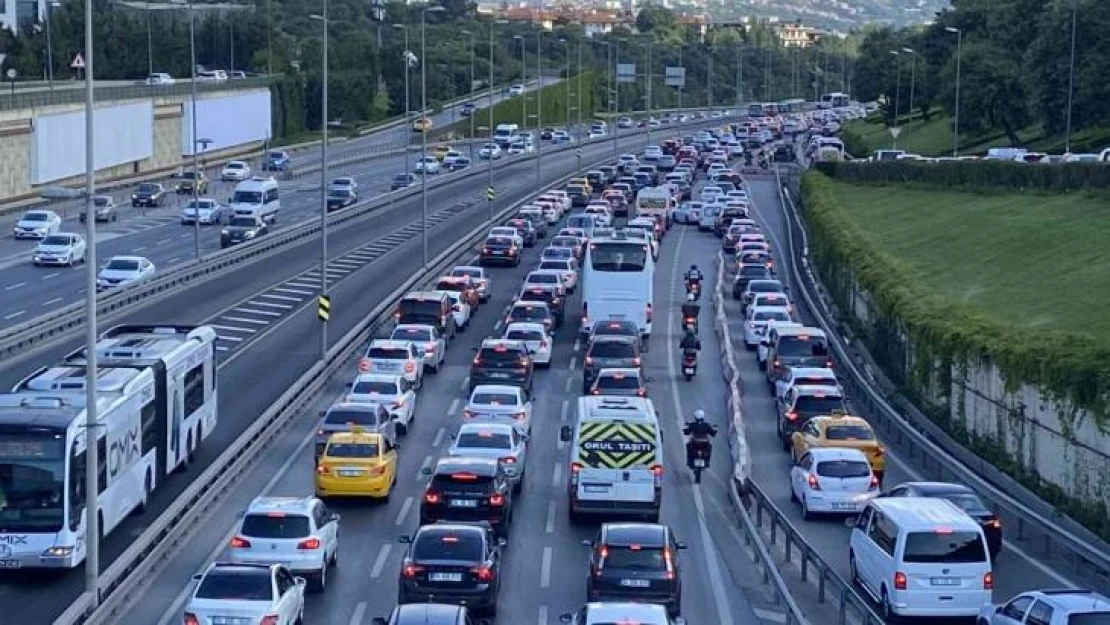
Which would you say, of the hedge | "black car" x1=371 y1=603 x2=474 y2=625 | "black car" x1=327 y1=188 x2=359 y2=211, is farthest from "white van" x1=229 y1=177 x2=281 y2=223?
"black car" x1=371 y1=603 x2=474 y2=625

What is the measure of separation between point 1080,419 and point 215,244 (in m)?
51.7

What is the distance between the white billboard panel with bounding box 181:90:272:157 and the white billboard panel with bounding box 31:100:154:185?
3.90m

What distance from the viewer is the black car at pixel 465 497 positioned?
3075 cm

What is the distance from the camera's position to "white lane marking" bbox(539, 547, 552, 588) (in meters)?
28.9

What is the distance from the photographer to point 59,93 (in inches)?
3799

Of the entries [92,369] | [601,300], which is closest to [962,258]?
[601,300]

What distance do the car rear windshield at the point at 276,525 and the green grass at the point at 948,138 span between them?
62325 millimetres

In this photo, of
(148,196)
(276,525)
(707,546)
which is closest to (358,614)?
(276,525)

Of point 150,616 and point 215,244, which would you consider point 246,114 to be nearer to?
point 215,244

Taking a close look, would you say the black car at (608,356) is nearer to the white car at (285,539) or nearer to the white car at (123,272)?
the white car at (285,539)

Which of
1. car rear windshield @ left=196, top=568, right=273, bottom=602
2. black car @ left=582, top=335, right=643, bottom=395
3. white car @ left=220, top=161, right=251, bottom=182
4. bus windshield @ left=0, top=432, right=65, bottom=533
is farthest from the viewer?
white car @ left=220, top=161, right=251, bottom=182

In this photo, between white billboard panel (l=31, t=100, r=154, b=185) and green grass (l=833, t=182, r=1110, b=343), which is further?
white billboard panel (l=31, t=100, r=154, b=185)

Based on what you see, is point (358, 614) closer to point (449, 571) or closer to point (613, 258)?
point (449, 571)

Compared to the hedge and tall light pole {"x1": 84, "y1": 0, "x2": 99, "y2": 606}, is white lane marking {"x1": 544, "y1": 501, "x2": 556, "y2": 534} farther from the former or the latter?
the hedge
